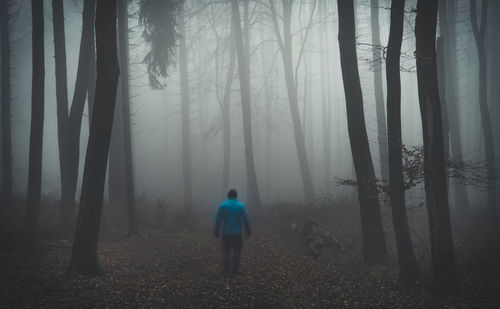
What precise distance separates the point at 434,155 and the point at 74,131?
11.6 metres

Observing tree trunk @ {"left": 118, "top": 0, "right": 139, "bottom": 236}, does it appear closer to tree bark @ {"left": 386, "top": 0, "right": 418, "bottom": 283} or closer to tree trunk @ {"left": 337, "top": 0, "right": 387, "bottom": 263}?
tree trunk @ {"left": 337, "top": 0, "right": 387, "bottom": 263}

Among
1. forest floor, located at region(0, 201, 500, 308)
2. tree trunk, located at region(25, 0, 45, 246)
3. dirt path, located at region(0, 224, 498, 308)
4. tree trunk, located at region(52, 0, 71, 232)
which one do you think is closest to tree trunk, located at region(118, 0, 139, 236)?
forest floor, located at region(0, 201, 500, 308)

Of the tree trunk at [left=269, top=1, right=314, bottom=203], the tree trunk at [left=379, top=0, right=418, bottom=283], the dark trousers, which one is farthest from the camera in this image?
the tree trunk at [left=269, top=1, right=314, bottom=203]

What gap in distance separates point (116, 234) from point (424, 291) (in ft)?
32.3

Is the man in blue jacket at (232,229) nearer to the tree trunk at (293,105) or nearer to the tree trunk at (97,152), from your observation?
the tree trunk at (97,152)

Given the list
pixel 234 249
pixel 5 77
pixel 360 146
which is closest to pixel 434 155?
pixel 360 146

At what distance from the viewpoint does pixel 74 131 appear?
1077 centimetres

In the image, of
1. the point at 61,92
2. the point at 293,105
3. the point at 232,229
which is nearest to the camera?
the point at 232,229

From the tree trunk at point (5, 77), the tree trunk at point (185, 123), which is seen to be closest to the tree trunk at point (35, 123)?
the tree trunk at point (185, 123)

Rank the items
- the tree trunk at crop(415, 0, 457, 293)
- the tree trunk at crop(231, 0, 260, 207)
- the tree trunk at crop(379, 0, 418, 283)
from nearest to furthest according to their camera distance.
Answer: the tree trunk at crop(415, 0, 457, 293)
the tree trunk at crop(379, 0, 418, 283)
the tree trunk at crop(231, 0, 260, 207)

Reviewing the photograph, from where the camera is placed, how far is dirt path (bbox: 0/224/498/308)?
5.21 meters

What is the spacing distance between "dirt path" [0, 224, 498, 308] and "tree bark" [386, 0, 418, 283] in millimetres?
523

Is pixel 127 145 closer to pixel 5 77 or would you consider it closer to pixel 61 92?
pixel 61 92

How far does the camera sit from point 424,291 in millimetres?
5801
